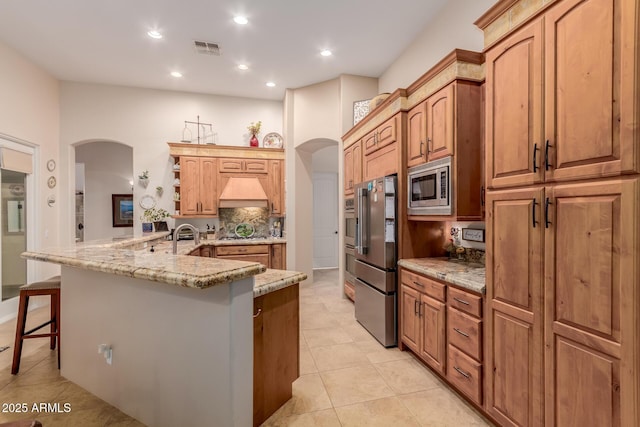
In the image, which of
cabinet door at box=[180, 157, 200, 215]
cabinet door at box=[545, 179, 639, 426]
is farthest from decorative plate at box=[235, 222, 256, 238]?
cabinet door at box=[545, 179, 639, 426]

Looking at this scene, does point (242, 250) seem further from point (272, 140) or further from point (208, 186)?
point (272, 140)

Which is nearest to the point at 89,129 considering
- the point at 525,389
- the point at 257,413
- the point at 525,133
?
the point at 257,413

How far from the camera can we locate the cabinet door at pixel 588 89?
1171 millimetres

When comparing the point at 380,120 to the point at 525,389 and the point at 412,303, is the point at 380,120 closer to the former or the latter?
the point at 412,303

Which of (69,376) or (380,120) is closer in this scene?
(69,376)

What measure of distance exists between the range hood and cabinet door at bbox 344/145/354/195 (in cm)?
168

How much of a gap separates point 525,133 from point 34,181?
6.00 metres

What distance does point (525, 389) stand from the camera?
5.18 feet

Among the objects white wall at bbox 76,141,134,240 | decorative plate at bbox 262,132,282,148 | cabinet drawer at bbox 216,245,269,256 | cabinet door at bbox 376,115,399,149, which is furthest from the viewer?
white wall at bbox 76,141,134,240

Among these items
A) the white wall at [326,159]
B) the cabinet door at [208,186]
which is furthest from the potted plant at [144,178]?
the white wall at [326,159]

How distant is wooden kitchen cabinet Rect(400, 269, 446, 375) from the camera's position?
2289 mm

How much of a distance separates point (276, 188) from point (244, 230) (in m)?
1.02

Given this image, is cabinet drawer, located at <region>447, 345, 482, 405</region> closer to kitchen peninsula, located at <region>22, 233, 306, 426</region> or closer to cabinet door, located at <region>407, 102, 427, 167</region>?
kitchen peninsula, located at <region>22, 233, 306, 426</region>

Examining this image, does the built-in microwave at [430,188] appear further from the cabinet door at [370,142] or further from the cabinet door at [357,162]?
→ the cabinet door at [357,162]
